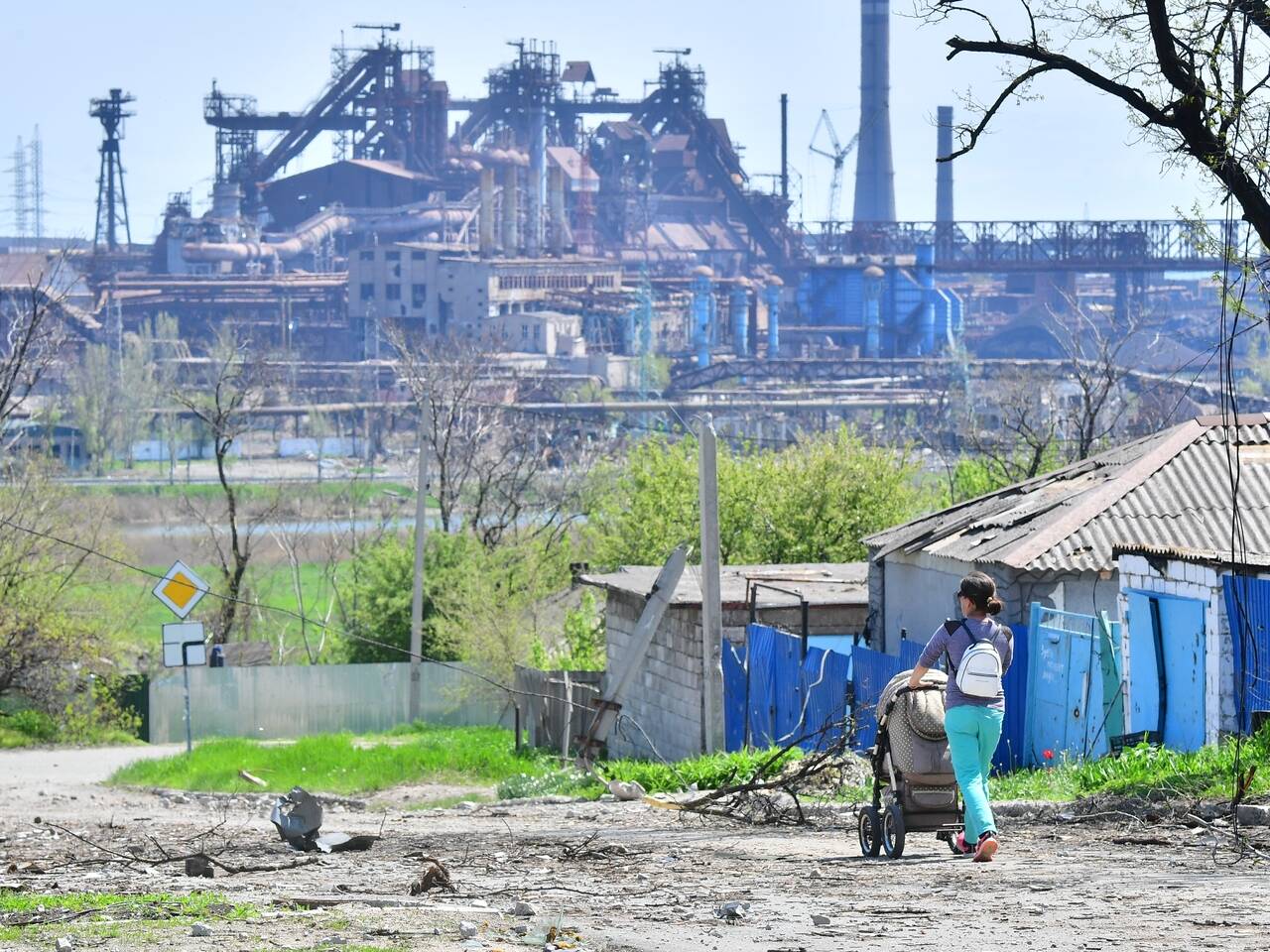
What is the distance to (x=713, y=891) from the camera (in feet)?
23.6

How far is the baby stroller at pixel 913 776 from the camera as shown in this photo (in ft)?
26.4

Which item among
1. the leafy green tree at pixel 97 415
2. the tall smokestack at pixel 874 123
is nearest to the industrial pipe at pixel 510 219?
the tall smokestack at pixel 874 123

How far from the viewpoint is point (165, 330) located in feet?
Result: 433

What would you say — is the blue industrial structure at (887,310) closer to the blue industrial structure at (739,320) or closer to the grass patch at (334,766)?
the blue industrial structure at (739,320)

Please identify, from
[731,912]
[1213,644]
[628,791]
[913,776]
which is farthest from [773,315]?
[731,912]

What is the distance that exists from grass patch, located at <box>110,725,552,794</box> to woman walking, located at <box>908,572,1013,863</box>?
12.3m

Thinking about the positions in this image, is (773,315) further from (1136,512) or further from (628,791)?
(628,791)

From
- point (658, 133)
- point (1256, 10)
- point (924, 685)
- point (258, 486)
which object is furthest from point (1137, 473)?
point (658, 133)

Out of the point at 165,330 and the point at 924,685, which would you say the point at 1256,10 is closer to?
the point at 924,685

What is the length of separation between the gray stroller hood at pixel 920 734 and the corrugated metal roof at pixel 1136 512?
6280 mm

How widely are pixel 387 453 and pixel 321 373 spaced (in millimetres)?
33381

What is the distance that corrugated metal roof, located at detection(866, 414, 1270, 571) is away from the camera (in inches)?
587

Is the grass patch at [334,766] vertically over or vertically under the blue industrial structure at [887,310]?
under

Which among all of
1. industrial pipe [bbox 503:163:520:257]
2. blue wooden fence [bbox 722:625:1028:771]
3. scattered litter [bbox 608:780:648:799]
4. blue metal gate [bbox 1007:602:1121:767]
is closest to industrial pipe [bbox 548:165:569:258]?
industrial pipe [bbox 503:163:520:257]
